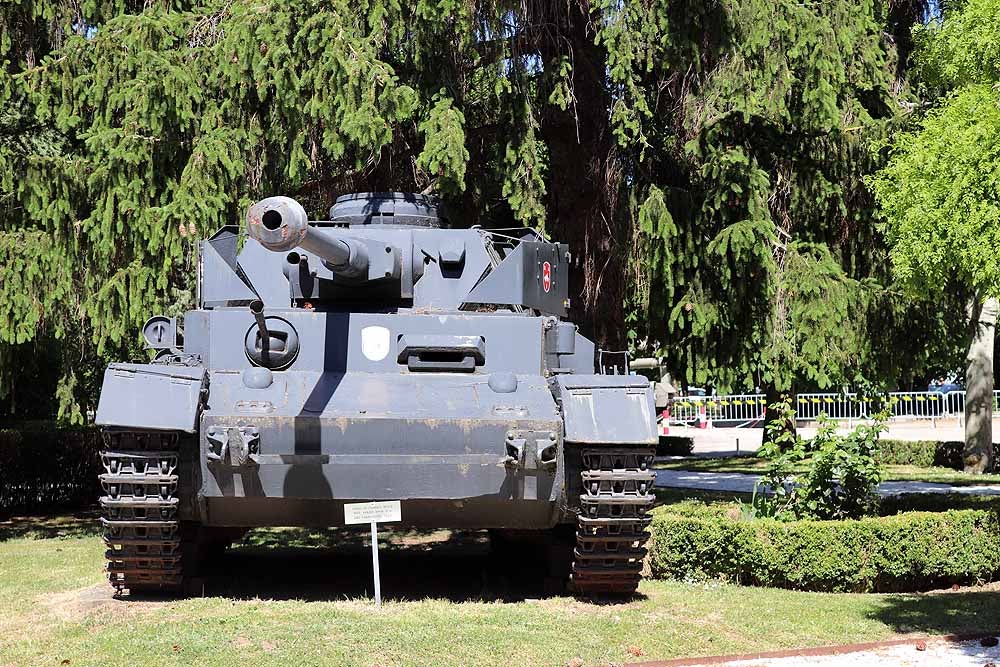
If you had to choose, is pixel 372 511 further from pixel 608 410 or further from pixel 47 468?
pixel 47 468

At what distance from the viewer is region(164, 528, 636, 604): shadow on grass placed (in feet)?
35.7

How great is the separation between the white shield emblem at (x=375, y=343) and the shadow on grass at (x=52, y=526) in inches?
318

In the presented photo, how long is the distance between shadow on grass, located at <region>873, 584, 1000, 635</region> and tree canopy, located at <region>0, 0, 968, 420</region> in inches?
175

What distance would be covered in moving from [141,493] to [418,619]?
7.02ft

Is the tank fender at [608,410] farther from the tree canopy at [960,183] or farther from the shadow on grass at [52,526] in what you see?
the shadow on grass at [52,526]

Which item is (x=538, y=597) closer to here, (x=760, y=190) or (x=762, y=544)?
(x=762, y=544)

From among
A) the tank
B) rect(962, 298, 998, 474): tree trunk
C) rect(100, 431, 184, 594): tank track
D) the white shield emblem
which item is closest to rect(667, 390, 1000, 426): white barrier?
rect(962, 298, 998, 474): tree trunk

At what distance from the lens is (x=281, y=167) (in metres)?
14.5

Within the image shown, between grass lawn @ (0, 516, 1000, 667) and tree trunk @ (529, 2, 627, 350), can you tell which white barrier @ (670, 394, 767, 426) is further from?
grass lawn @ (0, 516, 1000, 667)

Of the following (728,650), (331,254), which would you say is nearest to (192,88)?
(331,254)

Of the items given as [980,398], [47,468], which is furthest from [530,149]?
[980,398]

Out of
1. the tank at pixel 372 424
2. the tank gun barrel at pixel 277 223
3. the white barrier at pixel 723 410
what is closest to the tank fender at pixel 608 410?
the tank at pixel 372 424

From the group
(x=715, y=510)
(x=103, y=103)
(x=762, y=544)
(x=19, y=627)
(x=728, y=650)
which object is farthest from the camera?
(x=103, y=103)

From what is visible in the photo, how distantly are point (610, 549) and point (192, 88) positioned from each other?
277 inches
